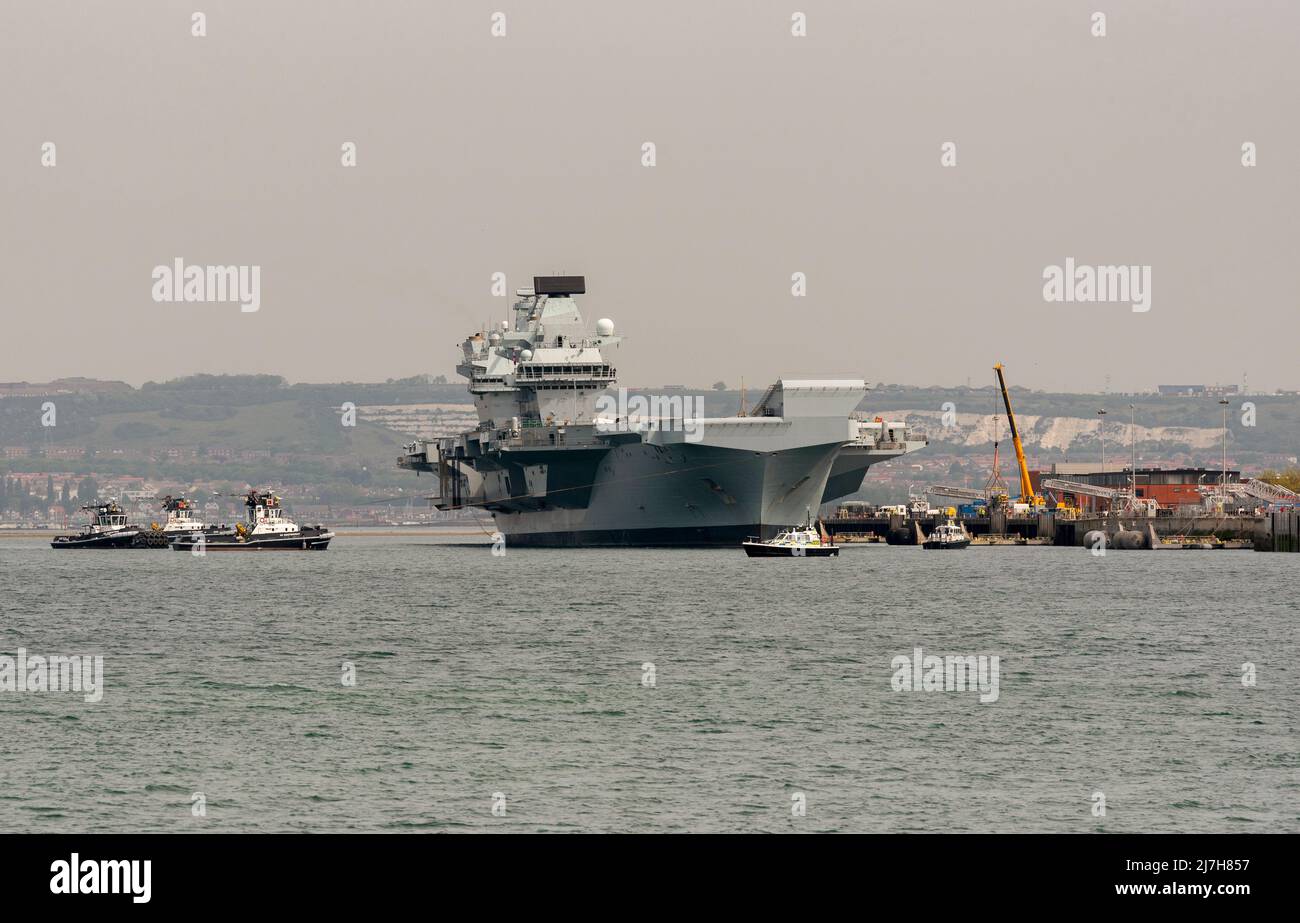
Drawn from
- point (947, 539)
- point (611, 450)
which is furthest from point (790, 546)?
point (947, 539)

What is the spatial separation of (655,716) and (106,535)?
110512 millimetres

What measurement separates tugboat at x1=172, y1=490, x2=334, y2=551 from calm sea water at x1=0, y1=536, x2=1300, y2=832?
5100 cm

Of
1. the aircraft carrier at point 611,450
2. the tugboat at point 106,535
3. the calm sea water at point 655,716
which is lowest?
the tugboat at point 106,535

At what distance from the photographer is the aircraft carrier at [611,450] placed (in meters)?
80.0

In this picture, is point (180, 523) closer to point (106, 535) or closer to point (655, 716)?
point (106, 535)

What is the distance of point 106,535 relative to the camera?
428ft

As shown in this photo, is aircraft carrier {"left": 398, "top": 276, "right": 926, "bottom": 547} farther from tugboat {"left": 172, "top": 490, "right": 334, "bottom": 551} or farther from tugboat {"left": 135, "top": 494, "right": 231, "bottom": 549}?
tugboat {"left": 135, "top": 494, "right": 231, "bottom": 549}

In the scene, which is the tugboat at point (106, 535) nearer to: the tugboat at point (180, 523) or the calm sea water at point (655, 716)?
the tugboat at point (180, 523)

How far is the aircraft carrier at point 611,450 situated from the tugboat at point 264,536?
966cm

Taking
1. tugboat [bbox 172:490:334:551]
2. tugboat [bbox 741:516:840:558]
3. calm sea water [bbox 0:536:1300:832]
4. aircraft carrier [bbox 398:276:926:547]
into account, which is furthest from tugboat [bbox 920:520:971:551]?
calm sea water [bbox 0:536:1300:832]

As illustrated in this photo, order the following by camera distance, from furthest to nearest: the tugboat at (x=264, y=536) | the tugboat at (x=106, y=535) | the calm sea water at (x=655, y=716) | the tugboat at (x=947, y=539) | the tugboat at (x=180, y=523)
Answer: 1. the tugboat at (x=106, y=535)
2. the tugboat at (x=180, y=523)
3. the tugboat at (x=947, y=539)
4. the tugboat at (x=264, y=536)
5. the calm sea water at (x=655, y=716)

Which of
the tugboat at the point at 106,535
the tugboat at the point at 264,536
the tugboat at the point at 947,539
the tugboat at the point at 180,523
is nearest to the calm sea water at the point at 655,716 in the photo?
→ the tugboat at the point at 264,536
